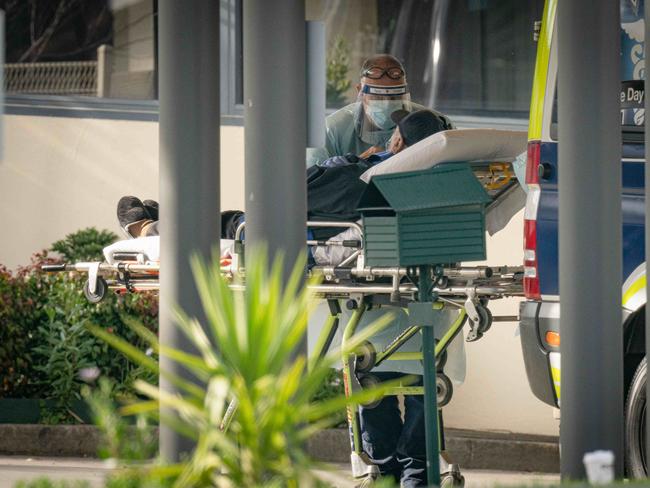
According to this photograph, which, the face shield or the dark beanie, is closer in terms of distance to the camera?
the dark beanie

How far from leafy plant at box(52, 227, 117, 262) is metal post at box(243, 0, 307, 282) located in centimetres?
497

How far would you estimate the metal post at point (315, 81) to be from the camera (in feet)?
17.3

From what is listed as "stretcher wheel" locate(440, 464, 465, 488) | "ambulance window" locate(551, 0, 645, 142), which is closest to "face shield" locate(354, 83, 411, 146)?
"ambulance window" locate(551, 0, 645, 142)

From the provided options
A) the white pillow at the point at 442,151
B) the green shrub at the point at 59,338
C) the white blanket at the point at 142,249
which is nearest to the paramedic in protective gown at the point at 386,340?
the white pillow at the point at 442,151

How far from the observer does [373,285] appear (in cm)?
A: 628

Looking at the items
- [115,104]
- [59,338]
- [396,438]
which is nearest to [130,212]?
[396,438]

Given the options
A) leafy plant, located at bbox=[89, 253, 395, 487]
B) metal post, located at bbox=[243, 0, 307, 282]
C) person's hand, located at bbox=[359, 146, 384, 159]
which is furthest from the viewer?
person's hand, located at bbox=[359, 146, 384, 159]

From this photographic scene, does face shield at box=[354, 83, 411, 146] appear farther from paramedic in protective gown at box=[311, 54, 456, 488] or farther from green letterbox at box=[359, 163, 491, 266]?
green letterbox at box=[359, 163, 491, 266]

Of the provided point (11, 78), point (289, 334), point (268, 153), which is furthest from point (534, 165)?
point (11, 78)

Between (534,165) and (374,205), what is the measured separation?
3.32 feet

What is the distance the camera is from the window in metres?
10.6

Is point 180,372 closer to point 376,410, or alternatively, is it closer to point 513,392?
point 376,410

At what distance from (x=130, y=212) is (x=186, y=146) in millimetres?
1800

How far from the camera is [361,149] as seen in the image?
24.1 feet
